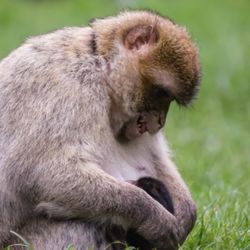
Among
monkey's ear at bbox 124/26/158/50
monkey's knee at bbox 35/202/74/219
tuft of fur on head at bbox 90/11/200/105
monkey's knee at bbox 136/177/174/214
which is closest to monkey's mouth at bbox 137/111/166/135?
tuft of fur on head at bbox 90/11/200/105

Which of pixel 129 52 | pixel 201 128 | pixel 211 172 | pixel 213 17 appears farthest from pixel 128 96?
pixel 213 17

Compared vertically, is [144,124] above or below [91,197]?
above

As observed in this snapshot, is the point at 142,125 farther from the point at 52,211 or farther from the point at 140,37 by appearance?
the point at 52,211

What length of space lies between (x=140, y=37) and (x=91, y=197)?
1129mm

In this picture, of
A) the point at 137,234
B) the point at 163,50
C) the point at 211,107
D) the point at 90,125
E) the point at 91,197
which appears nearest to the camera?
the point at 91,197

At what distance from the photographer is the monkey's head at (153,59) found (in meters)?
6.01

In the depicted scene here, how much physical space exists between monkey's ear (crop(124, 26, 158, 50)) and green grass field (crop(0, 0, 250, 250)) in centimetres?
83

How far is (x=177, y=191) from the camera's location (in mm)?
6359

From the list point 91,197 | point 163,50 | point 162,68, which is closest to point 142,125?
point 162,68

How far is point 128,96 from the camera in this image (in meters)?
6.04

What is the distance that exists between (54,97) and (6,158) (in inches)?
18.1

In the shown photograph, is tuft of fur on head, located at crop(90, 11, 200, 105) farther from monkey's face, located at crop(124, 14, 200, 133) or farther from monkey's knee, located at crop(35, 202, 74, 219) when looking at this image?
monkey's knee, located at crop(35, 202, 74, 219)

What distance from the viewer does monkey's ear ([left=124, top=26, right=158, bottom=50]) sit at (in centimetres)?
613

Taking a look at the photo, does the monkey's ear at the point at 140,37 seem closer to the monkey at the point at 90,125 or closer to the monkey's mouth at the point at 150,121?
the monkey at the point at 90,125
